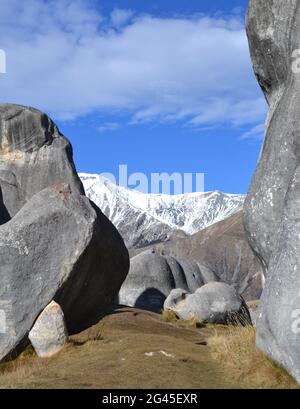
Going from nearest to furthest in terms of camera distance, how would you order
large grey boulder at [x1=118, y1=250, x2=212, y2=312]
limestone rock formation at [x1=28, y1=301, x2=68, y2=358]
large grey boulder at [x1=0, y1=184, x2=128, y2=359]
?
limestone rock formation at [x1=28, y1=301, x2=68, y2=358], large grey boulder at [x1=0, y1=184, x2=128, y2=359], large grey boulder at [x1=118, y1=250, x2=212, y2=312]

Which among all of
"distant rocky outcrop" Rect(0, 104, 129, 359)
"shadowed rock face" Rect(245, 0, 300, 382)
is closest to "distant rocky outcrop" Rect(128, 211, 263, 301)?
"distant rocky outcrop" Rect(0, 104, 129, 359)

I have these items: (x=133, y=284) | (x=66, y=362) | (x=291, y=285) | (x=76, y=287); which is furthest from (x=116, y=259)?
(x=133, y=284)

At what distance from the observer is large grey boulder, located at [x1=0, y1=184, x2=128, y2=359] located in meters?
10.9

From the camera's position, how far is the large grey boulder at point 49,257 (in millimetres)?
10891

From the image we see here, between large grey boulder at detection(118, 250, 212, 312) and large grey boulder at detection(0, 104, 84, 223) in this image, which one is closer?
large grey boulder at detection(0, 104, 84, 223)

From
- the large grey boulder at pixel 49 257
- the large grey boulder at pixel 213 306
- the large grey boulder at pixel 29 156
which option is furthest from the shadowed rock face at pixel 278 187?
the large grey boulder at pixel 29 156

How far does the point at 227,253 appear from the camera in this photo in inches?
5423

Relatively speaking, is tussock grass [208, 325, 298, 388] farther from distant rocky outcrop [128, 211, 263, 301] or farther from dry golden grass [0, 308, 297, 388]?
distant rocky outcrop [128, 211, 263, 301]

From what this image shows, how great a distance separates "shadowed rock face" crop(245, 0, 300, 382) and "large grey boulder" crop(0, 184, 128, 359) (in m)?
3.28

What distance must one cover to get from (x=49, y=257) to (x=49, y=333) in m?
1.27

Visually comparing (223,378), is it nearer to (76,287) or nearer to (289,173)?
(289,173)

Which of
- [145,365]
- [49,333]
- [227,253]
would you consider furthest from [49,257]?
[227,253]

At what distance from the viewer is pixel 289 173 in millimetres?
8539
